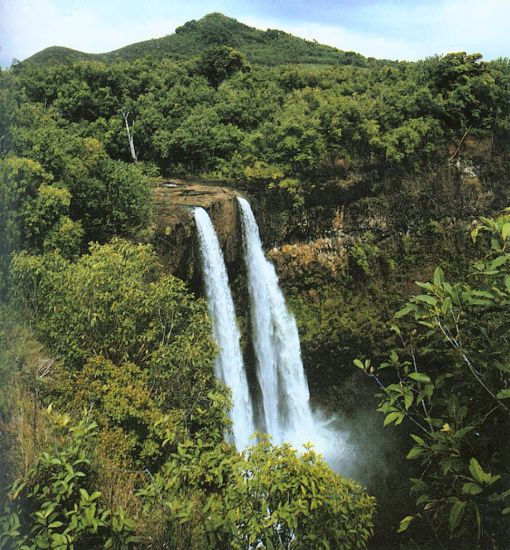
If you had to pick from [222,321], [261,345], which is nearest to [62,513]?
[222,321]

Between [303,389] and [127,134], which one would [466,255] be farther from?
[127,134]

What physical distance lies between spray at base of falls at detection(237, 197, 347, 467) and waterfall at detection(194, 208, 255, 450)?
1.72 metres

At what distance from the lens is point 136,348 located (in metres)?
6.12

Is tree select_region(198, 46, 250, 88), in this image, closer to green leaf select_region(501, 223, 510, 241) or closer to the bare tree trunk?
the bare tree trunk

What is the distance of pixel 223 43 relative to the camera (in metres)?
21.8

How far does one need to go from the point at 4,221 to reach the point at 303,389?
9126 mm

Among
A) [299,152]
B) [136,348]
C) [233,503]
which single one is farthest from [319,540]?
[299,152]

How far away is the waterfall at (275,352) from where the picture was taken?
1210cm

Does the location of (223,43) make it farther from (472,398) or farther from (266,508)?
(472,398)

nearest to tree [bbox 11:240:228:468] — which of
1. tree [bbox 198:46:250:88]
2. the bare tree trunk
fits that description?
the bare tree trunk

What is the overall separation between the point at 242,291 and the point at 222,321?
2039 millimetres

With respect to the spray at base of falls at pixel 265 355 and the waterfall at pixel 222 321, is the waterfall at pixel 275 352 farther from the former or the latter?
the waterfall at pixel 222 321

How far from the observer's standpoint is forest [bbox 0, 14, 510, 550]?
2.35m

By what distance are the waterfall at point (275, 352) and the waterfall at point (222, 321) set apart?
1.71 m
